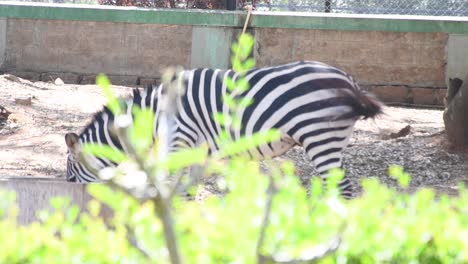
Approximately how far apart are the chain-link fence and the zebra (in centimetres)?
649

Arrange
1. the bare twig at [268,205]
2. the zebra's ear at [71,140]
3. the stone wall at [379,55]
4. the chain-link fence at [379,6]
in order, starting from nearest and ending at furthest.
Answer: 1. the bare twig at [268,205]
2. the zebra's ear at [71,140]
3. the stone wall at [379,55]
4. the chain-link fence at [379,6]

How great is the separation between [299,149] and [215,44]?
14.7ft

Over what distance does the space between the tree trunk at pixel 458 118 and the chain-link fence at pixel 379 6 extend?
13.5 ft

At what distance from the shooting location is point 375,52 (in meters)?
12.8

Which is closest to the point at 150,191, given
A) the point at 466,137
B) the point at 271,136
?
the point at 271,136

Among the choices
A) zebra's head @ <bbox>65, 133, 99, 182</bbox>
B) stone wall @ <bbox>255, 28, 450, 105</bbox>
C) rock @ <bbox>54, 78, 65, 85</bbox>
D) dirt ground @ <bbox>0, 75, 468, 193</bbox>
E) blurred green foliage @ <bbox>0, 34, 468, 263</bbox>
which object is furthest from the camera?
rock @ <bbox>54, 78, 65, 85</bbox>

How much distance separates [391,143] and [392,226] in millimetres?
7197

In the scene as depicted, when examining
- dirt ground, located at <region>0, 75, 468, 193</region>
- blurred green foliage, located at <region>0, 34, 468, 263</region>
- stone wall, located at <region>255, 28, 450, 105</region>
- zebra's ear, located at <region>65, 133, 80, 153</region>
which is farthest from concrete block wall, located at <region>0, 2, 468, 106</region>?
blurred green foliage, located at <region>0, 34, 468, 263</region>

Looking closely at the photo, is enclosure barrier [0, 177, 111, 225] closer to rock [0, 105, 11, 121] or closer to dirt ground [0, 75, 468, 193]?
dirt ground [0, 75, 468, 193]

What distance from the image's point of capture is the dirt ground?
328 inches

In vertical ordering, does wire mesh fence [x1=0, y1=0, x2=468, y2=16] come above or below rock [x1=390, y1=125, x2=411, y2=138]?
above

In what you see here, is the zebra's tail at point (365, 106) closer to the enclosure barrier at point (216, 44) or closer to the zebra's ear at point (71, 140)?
the zebra's ear at point (71, 140)

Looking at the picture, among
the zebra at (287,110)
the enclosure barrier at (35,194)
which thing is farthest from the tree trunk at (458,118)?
the enclosure barrier at (35,194)

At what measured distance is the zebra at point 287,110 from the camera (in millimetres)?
5887
